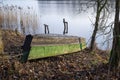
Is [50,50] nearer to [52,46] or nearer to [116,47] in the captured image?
[52,46]

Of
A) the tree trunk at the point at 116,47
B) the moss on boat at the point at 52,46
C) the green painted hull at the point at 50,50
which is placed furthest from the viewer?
the moss on boat at the point at 52,46

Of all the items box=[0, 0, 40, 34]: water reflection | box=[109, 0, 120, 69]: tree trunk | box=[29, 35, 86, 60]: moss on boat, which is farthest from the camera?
box=[0, 0, 40, 34]: water reflection

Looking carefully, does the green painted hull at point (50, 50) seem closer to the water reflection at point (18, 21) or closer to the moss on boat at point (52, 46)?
the moss on boat at point (52, 46)

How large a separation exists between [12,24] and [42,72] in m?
14.5

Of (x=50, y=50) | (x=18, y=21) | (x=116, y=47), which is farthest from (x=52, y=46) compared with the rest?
(x=18, y=21)

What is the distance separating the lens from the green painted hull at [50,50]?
1003cm

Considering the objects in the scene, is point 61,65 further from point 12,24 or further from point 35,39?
point 12,24

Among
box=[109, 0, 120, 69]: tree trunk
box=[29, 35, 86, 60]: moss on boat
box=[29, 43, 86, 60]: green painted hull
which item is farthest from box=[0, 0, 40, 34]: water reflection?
box=[109, 0, 120, 69]: tree trunk

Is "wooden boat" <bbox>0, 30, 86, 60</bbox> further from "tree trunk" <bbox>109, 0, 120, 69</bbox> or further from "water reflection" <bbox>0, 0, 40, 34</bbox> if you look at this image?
"water reflection" <bbox>0, 0, 40, 34</bbox>

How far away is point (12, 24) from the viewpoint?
22094 mm

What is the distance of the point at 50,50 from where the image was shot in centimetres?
1096

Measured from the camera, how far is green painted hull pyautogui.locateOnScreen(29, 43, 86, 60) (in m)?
10.0

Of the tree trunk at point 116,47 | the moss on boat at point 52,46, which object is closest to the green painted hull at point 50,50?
the moss on boat at point 52,46

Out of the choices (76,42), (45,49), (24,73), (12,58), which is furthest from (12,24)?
(24,73)
